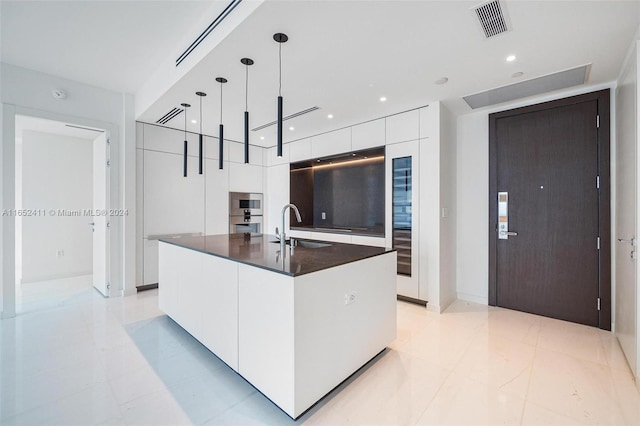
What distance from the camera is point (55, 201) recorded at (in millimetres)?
5102

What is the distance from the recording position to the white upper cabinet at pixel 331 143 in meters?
4.58

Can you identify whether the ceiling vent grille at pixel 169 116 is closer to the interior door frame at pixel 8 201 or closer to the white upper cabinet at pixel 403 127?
the interior door frame at pixel 8 201

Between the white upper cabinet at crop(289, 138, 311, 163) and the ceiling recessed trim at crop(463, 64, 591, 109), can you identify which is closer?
the ceiling recessed trim at crop(463, 64, 591, 109)

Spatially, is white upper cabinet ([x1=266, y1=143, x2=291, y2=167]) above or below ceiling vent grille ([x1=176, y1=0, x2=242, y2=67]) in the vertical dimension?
below

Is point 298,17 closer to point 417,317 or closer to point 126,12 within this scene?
point 126,12

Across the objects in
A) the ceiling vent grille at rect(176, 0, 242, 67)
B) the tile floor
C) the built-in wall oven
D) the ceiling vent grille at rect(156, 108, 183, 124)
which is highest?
the ceiling vent grille at rect(176, 0, 242, 67)

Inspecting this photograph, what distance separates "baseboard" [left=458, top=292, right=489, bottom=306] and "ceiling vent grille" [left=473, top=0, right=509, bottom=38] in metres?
3.17

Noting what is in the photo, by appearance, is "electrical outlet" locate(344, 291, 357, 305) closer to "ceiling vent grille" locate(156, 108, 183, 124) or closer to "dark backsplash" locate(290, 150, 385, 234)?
"dark backsplash" locate(290, 150, 385, 234)

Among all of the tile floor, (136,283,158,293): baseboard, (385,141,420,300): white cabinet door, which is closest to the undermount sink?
the tile floor

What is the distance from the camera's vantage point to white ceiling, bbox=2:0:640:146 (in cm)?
196

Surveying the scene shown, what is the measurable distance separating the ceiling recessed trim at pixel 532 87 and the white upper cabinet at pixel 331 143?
1771 mm

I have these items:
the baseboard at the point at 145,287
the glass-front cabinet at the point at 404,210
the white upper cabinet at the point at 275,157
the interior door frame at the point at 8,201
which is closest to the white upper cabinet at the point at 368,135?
the glass-front cabinet at the point at 404,210

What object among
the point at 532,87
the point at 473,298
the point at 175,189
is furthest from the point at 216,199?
the point at 532,87

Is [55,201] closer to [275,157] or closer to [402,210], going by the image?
[275,157]
